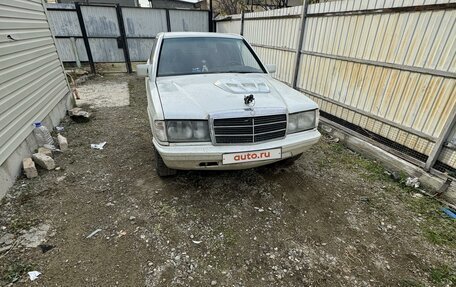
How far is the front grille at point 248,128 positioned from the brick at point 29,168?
270cm

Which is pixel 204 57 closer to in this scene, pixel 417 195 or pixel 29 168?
pixel 29 168

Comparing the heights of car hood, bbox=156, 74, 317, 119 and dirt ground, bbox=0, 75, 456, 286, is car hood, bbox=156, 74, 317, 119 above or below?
above

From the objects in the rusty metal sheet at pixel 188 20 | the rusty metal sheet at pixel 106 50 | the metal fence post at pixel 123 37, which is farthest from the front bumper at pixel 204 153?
the rusty metal sheet at pixel 188 20

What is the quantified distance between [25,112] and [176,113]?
2952 millimetres

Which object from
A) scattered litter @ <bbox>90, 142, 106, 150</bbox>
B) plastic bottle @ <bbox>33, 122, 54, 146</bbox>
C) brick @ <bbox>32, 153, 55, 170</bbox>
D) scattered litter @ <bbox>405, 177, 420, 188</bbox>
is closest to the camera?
scattered litter @ <bbox>405, 177, 420, 188</bbox>

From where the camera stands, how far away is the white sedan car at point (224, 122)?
7.94 ft

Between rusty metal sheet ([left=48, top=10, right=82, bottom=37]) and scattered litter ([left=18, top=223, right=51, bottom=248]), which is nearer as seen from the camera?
scattered litter ([left=18, top=223, right=51, bottom=248])

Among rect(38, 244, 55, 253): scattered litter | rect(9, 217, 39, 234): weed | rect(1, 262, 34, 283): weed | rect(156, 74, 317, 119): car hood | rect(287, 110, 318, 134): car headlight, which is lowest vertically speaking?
rect(9, 217, 39, 234): weed

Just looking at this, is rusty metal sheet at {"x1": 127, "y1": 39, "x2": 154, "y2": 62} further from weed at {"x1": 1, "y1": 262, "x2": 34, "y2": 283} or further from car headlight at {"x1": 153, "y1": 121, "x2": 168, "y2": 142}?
weed at {"x1": 1, "y1": 262, "x2": 34, "y2": 283}

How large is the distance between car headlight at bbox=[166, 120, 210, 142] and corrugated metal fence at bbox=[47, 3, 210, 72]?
10.0m

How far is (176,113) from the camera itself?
2.40 m

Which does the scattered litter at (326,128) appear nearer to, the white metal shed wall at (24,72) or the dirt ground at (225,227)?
the dirt ground at (225,227)

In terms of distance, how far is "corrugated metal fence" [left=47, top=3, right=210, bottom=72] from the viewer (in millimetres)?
9727

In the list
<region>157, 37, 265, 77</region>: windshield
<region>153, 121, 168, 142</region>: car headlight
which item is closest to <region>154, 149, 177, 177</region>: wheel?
<region>153, 121, 168, 142</region>: car headlight
